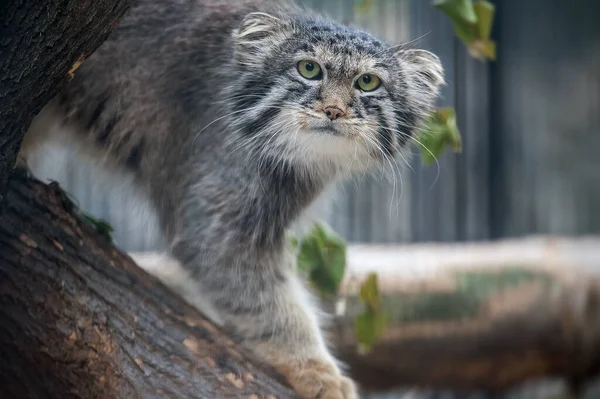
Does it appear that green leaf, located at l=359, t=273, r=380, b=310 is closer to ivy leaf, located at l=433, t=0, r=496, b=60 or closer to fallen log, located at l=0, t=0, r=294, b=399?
fallen log, located at l=0, t=0, r=294, b=399

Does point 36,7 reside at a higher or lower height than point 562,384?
higher

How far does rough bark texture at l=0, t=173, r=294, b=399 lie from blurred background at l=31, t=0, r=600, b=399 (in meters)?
1.86

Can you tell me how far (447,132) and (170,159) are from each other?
3.48ft

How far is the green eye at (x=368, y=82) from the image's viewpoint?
2.67 meters

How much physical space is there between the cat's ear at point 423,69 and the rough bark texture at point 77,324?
121 cm

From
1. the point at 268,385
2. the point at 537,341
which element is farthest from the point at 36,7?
the point at 537,341

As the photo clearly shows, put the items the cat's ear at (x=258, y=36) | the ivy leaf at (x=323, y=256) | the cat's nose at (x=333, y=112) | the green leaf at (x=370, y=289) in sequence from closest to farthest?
the cat's nose at (x=333, y=112) < the cat's ear at (x=258, y=36) < the green leaf at (x=370, y=289) < the ivy leaf at (x=323, y=256)

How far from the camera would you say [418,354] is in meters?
4.73

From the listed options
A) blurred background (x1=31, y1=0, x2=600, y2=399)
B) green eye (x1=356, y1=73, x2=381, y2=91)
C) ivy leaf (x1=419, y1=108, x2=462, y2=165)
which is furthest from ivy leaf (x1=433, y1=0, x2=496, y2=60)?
blurred background (x1=31, y1=0, x2=600, y2=399)

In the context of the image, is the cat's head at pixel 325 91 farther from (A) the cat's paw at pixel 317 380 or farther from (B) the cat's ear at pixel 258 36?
(A) the cat's paw at pixel 317 380

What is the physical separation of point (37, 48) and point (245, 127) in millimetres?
962

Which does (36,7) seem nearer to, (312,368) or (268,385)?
(268,385)

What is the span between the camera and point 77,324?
2443 millimetres

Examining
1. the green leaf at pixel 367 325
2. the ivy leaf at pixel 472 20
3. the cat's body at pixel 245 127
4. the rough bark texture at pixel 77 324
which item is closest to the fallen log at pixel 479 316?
the green leaf at pixel 367 325
